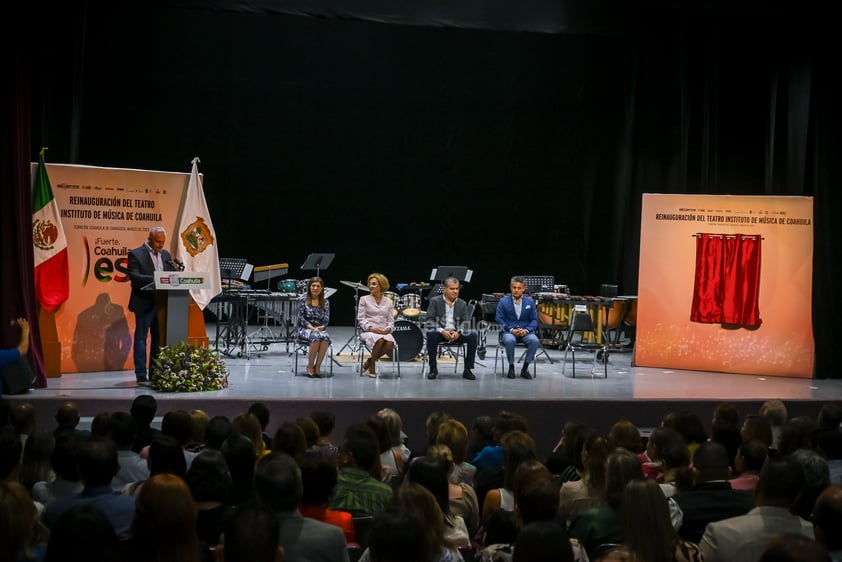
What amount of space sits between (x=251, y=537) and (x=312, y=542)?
0.44 m

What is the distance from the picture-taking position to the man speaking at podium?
8.54m

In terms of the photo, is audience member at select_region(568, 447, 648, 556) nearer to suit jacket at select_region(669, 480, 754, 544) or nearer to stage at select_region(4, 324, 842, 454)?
suit jacket at select_region(669, 480, 754, 544)

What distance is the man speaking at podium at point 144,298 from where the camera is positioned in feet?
28.0

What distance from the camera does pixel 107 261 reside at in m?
9.36

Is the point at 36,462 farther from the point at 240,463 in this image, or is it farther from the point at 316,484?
the point at 316,484

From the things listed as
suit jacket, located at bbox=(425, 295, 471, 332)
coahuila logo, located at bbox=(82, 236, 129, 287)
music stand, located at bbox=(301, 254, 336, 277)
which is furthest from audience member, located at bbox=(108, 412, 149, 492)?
music stand, located at bbox=(301, 254, 336, 277)

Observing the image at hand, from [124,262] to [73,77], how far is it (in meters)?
3.87

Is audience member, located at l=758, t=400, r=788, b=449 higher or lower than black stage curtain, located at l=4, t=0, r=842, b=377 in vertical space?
lower

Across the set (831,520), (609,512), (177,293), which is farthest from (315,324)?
(831,520)

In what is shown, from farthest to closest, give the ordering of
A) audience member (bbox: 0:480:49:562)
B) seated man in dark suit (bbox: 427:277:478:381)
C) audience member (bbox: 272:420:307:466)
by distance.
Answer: seated man in dark suit (bbox: 427:277:478:381) < audience member (bbox: 272:420:307:466) < audience member (bbox: 0:480:49:562)

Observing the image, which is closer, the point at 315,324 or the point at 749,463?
the point at 749,463

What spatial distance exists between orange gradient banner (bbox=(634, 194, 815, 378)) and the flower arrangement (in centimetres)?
516

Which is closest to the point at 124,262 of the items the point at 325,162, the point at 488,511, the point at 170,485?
the point at 325,162

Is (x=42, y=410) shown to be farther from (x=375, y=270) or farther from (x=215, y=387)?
(x=375, y=270)
